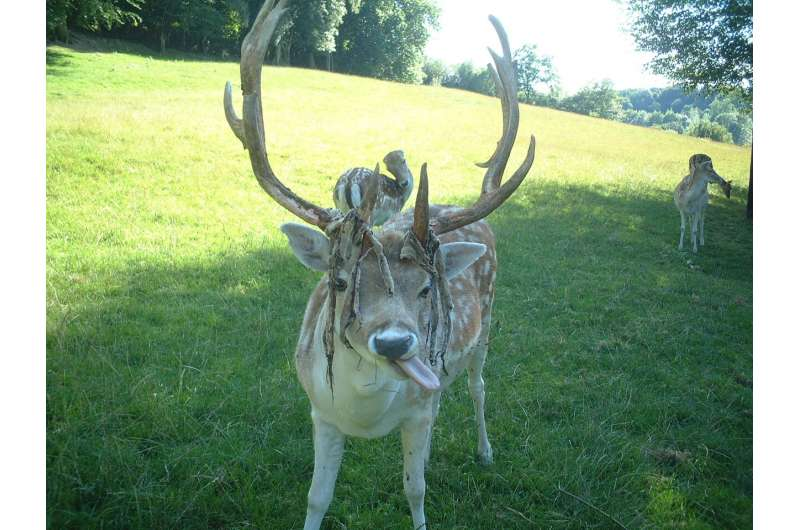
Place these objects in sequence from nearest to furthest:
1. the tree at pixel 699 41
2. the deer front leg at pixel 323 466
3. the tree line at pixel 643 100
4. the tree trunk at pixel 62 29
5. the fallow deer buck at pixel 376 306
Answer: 1. the fallow deer buck at pixel 376 306
2. the deer front leg at pixel 323 466
3. the tree at pixel 699 41
4. the tree trunk at pixel 62 29
5. the tree line at pixel 643 100

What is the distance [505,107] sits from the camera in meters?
2.26

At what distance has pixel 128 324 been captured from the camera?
3.61 metres

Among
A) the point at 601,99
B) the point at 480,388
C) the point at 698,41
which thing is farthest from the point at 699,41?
the point at 480,388

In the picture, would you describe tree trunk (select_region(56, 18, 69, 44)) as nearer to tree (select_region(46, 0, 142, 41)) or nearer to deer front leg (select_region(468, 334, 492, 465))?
tree (select_region(46, 0, 142, 41))

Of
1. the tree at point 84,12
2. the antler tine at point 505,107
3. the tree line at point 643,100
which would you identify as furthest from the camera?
the tree line at point 643,100

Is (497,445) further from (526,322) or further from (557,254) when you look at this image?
(557,254)

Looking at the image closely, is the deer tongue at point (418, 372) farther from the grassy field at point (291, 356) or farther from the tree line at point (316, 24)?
the tree line at point (316, 24)

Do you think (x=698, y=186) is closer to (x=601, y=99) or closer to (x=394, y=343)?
(x=601, y=99)

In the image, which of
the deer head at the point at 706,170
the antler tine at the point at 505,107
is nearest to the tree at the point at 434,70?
the antler tine at the point at 505,107

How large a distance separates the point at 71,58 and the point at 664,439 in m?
8.48

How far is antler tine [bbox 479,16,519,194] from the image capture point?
2184 millimetres

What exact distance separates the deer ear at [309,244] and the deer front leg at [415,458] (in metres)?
0.69

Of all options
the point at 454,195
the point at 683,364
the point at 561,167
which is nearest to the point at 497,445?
the point at 683,364

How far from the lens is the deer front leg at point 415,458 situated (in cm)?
205
